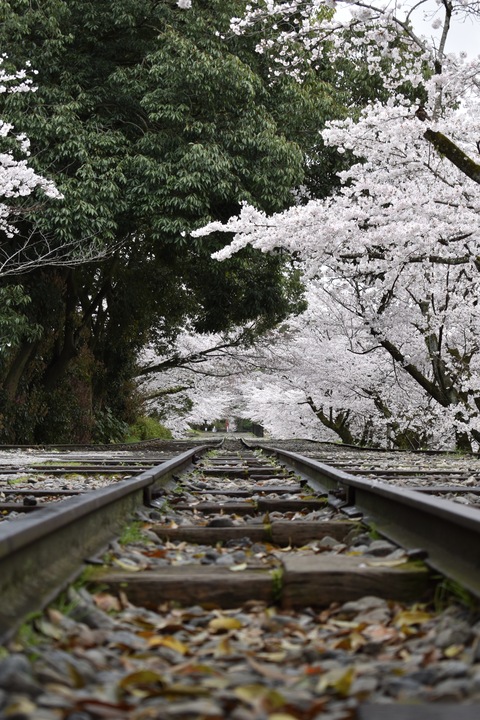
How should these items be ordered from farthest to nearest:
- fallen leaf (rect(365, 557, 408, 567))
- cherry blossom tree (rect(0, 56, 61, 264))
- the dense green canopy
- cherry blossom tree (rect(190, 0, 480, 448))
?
the dense green canopy, cherry blossom tree (rect(0, 56, 61, 264)), cherry blossom tree (rect(190, 0, 480, 448)), fallen leaf (rect(365, 557, 408, 567))

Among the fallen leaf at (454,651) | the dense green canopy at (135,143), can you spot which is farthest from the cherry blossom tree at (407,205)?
the fallen leaf at (454,651)

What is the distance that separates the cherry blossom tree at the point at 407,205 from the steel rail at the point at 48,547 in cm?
757

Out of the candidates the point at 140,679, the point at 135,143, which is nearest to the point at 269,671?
the point at 140,679

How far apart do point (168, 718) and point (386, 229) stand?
10.9 m

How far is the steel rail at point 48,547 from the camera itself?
1833 mm

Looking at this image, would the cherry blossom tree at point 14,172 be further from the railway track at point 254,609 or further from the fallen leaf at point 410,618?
the fallen leaf at point 410,618

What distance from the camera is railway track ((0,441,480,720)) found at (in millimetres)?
1345

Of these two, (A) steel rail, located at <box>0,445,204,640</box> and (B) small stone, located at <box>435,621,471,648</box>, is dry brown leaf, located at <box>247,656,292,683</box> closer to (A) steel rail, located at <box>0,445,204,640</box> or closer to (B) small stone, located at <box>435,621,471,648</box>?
(B) small stone, located at <box>435,621,471,648</box>

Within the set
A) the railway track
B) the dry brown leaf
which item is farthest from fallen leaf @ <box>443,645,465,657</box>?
the dry brown leaf

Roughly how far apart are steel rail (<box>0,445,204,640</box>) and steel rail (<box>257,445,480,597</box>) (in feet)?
3.59

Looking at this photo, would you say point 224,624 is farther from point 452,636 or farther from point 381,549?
point 381,549

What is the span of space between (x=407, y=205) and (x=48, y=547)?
10.4m

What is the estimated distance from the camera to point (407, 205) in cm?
1171

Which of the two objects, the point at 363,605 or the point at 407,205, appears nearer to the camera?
the point at 363,605
